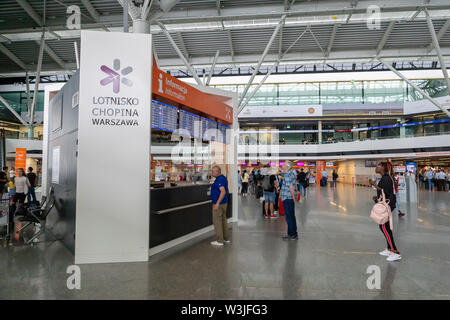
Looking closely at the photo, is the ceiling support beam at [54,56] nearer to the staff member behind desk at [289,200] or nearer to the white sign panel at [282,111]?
the staff member behind desk at [289,200]

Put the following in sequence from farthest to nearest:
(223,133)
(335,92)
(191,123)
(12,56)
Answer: (335,92)
(12,56)
(223,133)
(191,123)

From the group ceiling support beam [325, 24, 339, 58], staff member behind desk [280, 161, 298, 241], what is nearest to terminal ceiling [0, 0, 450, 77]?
ceiling support beam [325, 24, 339, 58]

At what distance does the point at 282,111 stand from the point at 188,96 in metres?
32.1

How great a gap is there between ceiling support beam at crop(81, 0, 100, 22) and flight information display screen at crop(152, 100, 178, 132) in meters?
8.57

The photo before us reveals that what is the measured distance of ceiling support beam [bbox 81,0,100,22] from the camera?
1183 cm

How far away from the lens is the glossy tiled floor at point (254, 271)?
11.5 ft

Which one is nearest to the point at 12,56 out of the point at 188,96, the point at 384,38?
the point at 188,96

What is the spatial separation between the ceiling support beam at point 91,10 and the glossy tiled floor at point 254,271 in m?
10.2

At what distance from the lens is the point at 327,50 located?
52.5 feet

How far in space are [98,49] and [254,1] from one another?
30.2ft

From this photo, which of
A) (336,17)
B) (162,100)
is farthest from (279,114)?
(162,100)

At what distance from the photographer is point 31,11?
12234 mm

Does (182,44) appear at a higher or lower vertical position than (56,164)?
higher

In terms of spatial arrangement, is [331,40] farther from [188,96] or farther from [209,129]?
[188,96]
